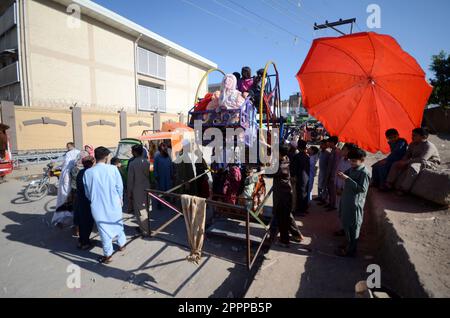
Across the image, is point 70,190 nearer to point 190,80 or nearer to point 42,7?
point 42,7

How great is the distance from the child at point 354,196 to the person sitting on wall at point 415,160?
1384 millimetres

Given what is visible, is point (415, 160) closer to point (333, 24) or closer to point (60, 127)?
point (333, 24)

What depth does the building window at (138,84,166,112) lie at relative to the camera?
20.5 metres

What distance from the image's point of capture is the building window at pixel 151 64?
20219 mm

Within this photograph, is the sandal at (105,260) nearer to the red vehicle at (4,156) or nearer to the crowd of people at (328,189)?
the crowd of people at (328,189)

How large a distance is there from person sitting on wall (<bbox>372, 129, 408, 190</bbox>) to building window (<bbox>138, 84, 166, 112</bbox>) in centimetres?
1932

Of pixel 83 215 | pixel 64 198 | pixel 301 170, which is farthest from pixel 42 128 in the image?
pixel 301 170

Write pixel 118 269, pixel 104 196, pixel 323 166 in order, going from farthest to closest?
pixel 323 166 → pixel 104 196 → pixel 118 269

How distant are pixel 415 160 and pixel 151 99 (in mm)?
21032

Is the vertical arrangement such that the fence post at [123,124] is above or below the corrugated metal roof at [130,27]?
below

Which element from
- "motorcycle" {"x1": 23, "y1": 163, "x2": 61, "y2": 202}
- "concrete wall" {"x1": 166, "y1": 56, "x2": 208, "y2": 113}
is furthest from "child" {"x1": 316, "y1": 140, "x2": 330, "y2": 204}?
"concrete wall" {"x1": 166, "y1": 56, "x2": 208, "y2": 113}

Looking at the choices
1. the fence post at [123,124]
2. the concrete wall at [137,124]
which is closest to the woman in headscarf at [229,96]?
the fence post at [123,124]

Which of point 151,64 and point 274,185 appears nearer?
point 274,185

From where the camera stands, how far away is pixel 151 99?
70.5 feet
